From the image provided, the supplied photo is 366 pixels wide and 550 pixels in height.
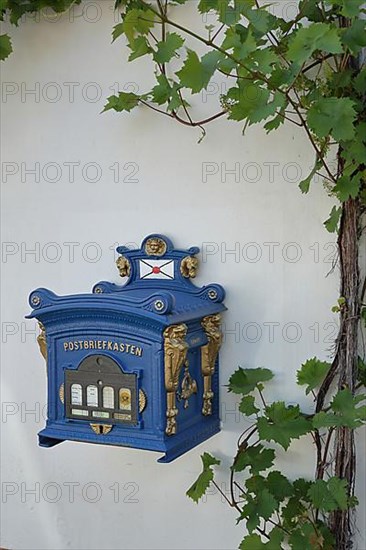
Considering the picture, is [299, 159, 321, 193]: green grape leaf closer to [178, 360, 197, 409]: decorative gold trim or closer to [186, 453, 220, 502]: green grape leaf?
[178, 360, 197, 409]: decorative gold trim

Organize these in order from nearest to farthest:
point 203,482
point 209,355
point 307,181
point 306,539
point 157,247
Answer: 1. point 307,181
2. point 306,539
3. point 203,482
4. point 209,355
5. point 157,247

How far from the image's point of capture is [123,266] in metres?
3.42

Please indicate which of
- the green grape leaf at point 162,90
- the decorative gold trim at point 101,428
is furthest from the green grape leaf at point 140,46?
the decorative gold trim at point 101,428

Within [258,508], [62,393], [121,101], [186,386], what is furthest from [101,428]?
[121,101]

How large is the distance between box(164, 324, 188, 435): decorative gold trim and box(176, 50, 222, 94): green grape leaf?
2.68 ft

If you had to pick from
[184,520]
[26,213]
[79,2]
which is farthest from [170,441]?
[79,2]

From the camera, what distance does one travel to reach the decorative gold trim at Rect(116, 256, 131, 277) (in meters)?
3.42

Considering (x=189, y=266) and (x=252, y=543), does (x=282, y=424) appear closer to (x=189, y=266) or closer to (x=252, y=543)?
(x=252, y=543)

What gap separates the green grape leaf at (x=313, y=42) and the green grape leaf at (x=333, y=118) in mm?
167

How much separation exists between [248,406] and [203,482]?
0.32m

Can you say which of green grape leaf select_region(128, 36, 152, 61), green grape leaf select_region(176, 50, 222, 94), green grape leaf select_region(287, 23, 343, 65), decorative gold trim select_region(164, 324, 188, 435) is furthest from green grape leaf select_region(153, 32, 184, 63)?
decorative gold trim select_region(164, 324, 188, 435)

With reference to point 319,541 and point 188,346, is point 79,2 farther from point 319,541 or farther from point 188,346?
point 319,541

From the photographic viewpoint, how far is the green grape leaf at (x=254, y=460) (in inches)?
124

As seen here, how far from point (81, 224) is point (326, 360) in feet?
3.76
